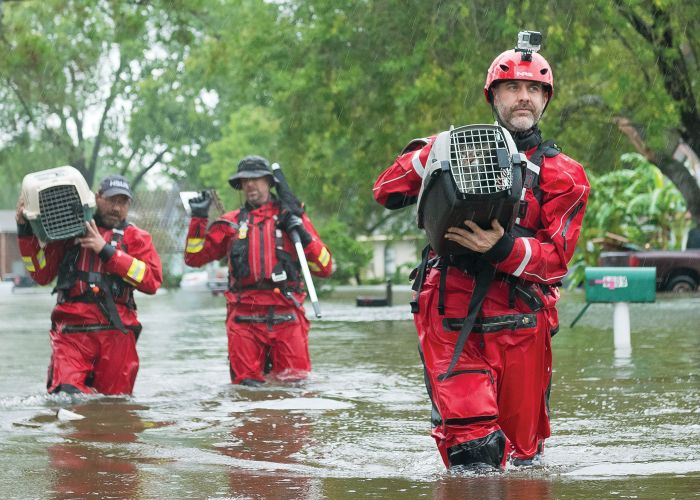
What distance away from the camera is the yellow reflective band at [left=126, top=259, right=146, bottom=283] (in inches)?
391

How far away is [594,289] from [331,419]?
6165 millimetres

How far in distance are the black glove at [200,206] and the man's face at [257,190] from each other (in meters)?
0.37

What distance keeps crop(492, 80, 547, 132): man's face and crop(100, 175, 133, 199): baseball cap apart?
4350 mm

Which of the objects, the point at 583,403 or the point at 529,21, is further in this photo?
the point at 529,21

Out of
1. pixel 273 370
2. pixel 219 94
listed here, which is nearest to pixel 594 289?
pixel 273 370

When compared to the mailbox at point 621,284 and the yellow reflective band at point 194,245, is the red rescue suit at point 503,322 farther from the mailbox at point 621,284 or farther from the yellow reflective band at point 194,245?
the mailbox at point 621,284

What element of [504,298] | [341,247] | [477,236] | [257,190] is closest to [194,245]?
[257,190]

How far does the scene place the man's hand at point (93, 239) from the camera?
32.2 ft

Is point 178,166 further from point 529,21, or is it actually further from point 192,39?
point 529,21

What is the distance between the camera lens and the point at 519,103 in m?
6.46

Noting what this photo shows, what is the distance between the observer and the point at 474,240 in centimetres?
600

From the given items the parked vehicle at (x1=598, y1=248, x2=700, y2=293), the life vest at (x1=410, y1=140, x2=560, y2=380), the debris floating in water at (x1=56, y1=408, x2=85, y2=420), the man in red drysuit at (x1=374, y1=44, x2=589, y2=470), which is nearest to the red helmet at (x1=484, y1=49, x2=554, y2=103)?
the man in red drysuit at (x1=374, y1=44, x2=589, y2=470)

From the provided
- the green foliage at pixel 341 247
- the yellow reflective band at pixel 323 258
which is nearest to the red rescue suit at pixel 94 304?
the yellow reflective band at pixel 323 258

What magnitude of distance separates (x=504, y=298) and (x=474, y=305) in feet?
0.68
